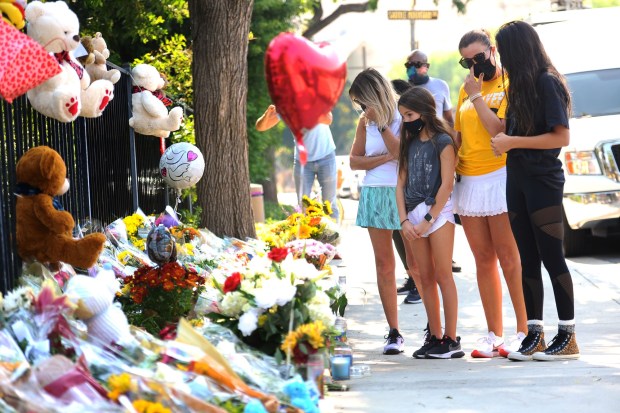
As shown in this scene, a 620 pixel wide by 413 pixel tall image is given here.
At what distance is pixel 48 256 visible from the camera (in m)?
5.69

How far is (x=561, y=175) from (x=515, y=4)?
84.8 meters

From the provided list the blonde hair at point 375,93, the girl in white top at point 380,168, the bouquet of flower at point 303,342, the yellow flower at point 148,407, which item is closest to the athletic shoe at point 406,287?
the girl in white top at point 380,168

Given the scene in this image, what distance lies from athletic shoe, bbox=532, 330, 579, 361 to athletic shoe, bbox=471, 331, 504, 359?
1.38ft

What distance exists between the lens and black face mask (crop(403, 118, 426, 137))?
6.81 m

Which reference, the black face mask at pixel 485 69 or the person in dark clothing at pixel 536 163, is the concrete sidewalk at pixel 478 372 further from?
the black face mask at pixel 485 69

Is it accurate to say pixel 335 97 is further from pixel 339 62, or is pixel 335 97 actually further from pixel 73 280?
pixel 73 280

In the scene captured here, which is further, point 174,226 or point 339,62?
point 174,226

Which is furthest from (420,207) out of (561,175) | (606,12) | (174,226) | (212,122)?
(606,12)

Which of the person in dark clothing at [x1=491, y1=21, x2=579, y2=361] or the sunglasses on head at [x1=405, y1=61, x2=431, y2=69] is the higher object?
the sunglasses on head at [x1=405, y1=61, x2=431, y2=69]

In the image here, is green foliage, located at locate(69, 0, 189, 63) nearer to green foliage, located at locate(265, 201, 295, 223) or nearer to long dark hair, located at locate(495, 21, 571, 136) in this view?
green foliage, located at locate(265, 201, 295, 223)

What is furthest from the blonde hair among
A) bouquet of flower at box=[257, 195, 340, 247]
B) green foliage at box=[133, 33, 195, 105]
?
green foliage at box=[133, 33, 195, 105]

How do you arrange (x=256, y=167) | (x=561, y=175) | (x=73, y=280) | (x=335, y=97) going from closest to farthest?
(x=73, y=280), (x=335, y=97), (x=561, y=175), (x=256, y=167)

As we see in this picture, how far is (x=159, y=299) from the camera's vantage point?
614 cm

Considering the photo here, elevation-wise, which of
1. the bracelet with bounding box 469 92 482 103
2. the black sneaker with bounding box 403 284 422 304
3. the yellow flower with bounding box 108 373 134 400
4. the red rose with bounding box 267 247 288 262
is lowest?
the black sneaker with bounding box 403 284 422 304
